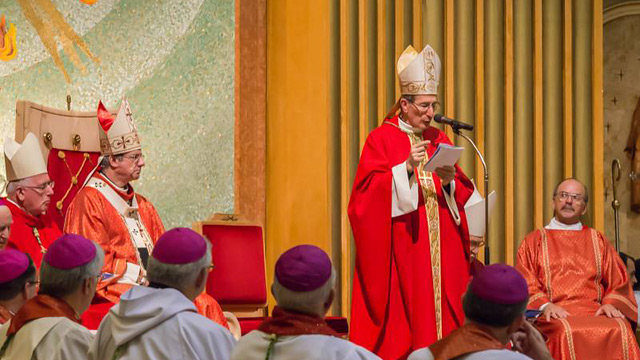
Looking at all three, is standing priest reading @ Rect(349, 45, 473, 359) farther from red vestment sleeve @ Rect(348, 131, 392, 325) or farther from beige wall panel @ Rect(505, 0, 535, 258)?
beige wall panel @ Rect(505, 0, 535, 258)

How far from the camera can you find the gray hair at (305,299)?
3.32m

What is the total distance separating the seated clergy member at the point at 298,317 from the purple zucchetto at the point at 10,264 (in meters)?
1.19

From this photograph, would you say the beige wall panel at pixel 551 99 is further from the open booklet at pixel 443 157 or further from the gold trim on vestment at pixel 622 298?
the open booklet at pixel 443 157

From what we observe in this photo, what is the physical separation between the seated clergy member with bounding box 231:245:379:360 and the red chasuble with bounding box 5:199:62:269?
2984 mm

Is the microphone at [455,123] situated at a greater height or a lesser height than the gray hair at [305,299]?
greater

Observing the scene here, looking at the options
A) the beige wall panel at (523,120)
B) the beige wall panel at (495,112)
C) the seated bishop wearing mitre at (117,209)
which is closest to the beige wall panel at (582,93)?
the beige wall panel at (523,120)

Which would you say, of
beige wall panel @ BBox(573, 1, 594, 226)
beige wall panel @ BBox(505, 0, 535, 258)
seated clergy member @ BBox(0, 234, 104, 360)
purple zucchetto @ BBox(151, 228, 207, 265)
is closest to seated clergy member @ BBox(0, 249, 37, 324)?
seated clergy member @ BBox(0, 234, 104, 360)

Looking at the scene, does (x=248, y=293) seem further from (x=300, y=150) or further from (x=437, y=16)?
(x=437, y=16)

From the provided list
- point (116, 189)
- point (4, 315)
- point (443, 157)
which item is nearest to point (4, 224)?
point (116, 189)

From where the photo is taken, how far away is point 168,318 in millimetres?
3594

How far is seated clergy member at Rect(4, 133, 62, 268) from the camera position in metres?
6.04

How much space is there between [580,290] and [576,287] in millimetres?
29

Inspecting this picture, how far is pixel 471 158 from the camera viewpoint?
26.2 ft

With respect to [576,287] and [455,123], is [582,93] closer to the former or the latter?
[576,287]
